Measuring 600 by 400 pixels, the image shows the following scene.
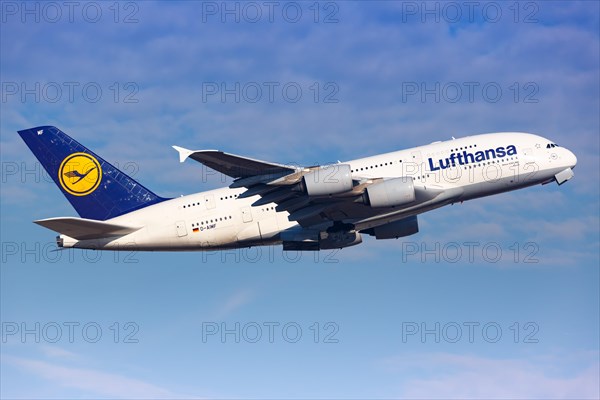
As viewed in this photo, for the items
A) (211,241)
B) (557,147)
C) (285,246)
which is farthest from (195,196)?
(557,147)

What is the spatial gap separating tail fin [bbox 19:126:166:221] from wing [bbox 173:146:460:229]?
9.64 m

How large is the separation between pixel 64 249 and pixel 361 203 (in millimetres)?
17948

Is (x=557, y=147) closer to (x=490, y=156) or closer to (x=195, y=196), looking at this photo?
(x=490, y=156)

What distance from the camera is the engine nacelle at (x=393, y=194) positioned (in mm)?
45719

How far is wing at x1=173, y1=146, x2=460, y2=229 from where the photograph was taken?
147 feet

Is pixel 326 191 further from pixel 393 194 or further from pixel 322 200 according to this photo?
pixel 393 194

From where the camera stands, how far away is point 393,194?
4575 centimetres

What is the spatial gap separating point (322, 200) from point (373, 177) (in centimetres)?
346

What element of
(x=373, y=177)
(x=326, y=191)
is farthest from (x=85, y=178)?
(x=373, y=177)

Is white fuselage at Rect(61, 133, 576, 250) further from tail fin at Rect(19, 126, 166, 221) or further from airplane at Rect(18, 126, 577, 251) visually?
tail fin at Rect(19, 126, 166, 221)

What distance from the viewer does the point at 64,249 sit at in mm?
50156

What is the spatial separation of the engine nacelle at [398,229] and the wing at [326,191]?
3006 mm

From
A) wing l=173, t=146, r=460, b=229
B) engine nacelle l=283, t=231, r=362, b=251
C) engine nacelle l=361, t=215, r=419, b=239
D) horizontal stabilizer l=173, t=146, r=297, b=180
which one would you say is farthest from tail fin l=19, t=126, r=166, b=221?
engine nacelle l=361, t=215, r=419, b=239

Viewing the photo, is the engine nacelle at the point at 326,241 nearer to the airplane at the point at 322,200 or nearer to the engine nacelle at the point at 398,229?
the airplane at the point at 322,200
